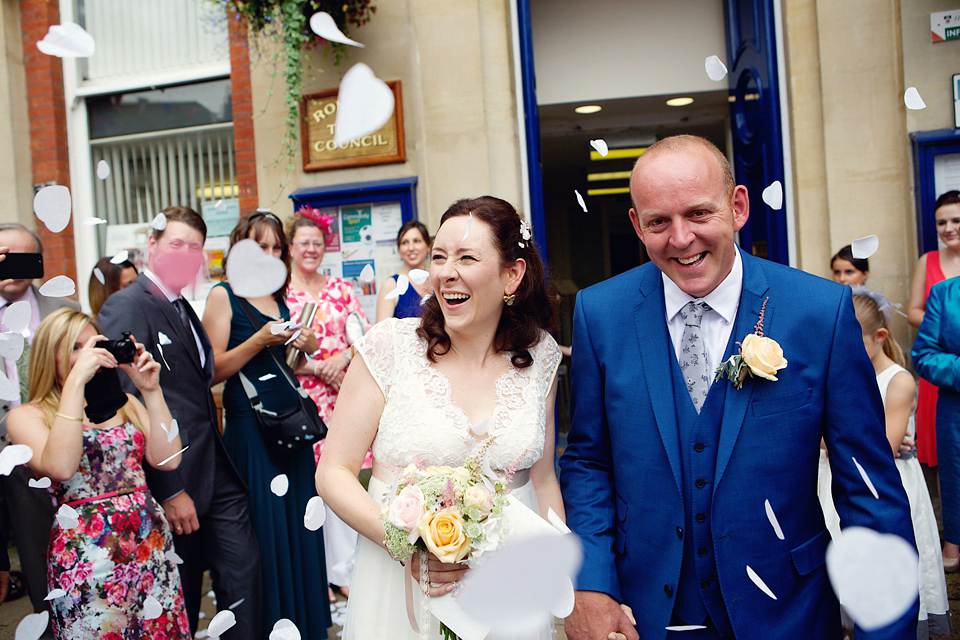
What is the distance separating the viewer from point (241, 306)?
374cm

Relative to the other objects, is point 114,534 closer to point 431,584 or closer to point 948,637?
point 431,584

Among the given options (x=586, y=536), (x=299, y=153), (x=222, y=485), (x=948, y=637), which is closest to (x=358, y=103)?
(x=299, y=153)

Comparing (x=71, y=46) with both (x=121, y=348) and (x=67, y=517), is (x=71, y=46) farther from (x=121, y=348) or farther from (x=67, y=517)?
(x=67, y=517)

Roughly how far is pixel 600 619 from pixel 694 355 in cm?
76

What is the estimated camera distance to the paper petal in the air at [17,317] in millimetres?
3361

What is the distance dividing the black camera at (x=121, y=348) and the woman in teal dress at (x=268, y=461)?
0.70 meters

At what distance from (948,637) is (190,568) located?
11.9ft

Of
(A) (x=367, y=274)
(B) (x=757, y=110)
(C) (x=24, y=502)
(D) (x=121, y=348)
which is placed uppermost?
(B) (x=757, y=110)

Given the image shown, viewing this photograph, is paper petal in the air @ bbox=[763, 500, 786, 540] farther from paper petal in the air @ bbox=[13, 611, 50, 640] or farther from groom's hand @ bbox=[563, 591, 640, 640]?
paper petal in the air @ bbox=[13, 611, 50, 640]

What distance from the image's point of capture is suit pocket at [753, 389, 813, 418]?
1.87m

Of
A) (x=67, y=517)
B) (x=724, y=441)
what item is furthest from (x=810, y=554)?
(x=67, y=517)

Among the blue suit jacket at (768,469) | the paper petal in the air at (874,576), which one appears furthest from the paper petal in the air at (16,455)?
the paper petal in the air at (874,576)

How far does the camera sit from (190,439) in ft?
10.6

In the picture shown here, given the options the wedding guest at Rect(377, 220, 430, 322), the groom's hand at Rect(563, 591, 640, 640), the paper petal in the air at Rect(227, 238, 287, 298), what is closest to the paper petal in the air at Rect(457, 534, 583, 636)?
the groom's hand at Rect(563, 591, 640, 640)
